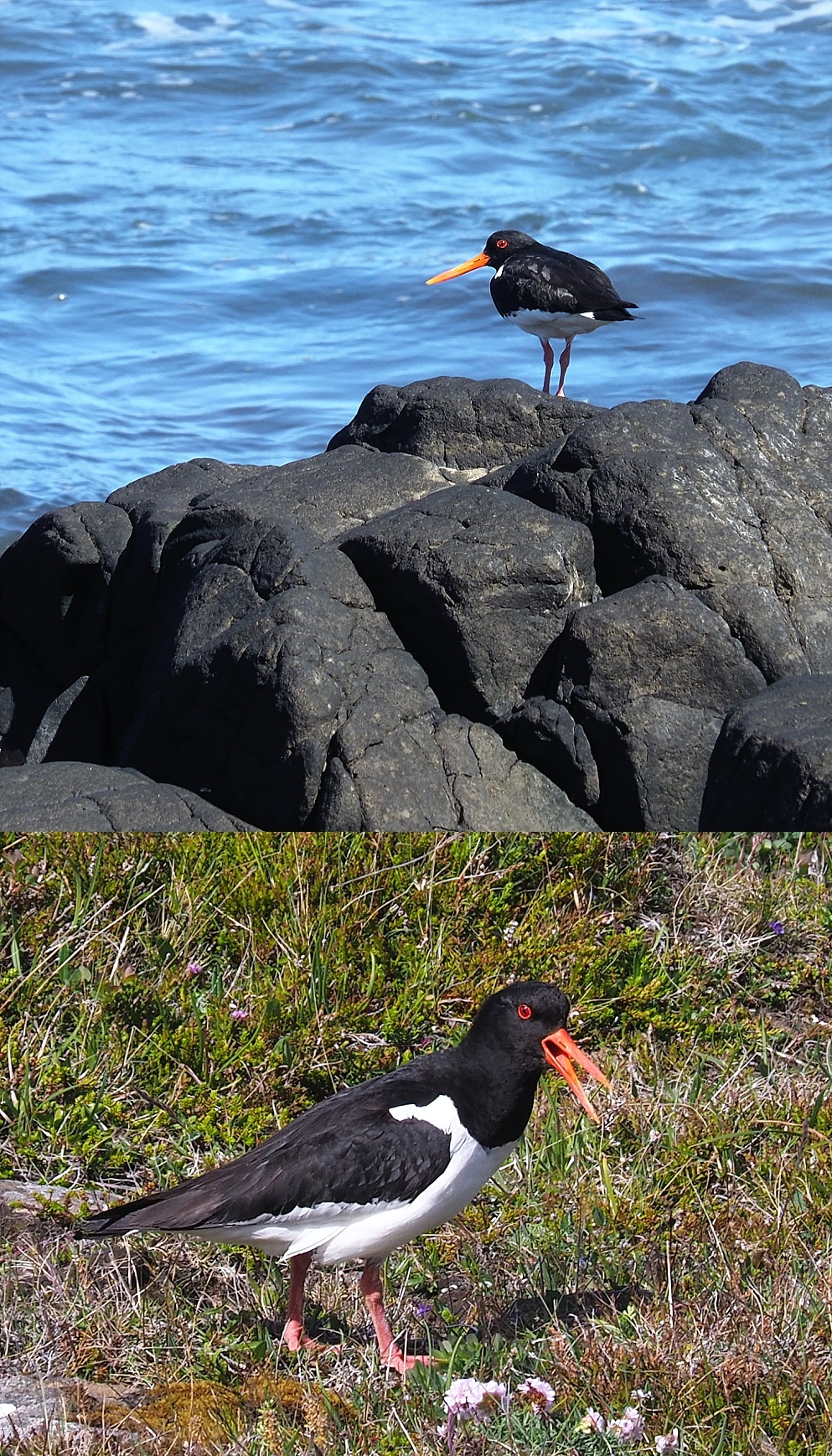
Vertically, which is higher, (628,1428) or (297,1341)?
(628,1428)

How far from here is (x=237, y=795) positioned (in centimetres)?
679

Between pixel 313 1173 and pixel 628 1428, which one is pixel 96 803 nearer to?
pixel 313 1173

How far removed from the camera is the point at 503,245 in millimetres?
12797

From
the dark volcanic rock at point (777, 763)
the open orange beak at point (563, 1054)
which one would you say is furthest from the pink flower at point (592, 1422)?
the dark volcanic rock at point (777, 763)

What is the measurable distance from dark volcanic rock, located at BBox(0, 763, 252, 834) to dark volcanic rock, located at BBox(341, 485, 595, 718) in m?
1.25

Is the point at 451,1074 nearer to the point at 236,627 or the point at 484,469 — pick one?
the point at 236,627

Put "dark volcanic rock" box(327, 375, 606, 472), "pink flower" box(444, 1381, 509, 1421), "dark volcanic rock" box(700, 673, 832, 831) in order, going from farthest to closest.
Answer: "dark volcanic rock" box(327, 375, 606, 472) → "dark volcanic rock" box(700, 673, 832, 831) → "pink flower" box(444, 1381, 509, 1421)

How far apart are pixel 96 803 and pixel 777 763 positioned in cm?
278

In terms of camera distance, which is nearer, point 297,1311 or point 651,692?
point 297,1311

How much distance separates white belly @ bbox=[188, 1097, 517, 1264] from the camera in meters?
3.44

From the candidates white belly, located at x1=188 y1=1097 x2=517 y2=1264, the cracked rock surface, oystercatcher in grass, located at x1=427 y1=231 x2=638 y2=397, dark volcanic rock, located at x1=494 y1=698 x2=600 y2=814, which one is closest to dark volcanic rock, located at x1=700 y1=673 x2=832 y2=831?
the cracked rock surface

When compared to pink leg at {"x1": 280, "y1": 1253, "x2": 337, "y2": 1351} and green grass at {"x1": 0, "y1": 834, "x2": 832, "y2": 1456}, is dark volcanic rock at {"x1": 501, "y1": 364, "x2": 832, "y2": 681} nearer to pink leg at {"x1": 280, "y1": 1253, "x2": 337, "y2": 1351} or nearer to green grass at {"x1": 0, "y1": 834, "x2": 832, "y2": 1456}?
green grass at {"x1": 0, "y1": 834, "x2": 832, "y2": 1456}

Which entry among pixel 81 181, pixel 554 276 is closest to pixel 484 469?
pixel 554 276

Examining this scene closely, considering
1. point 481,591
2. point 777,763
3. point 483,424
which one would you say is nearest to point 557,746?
point 481,591
